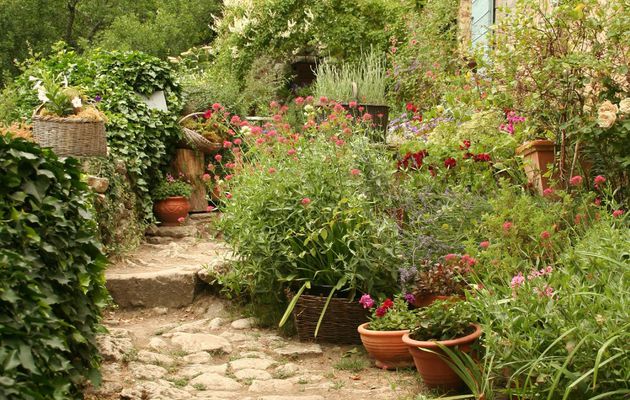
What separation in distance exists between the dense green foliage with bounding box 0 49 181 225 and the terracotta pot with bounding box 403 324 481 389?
15.5 ft

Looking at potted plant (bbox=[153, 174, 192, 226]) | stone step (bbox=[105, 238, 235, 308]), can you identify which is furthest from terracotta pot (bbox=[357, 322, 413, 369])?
potted plant (bbox=[153, 174, 192, 226])

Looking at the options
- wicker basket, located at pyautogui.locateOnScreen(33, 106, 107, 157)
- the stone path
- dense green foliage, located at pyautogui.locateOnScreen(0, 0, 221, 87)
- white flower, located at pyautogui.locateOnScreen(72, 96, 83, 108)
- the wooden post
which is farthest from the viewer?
dense green foliage, located at pyautogui.locateOnScreen(0, 0, 221, 87)

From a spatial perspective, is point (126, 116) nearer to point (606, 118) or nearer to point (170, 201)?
point (170, 201)

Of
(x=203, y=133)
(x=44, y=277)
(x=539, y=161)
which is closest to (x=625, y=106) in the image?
(x=539, y=161)

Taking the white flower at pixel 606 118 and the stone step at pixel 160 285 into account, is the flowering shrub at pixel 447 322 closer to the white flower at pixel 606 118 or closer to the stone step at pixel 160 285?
the white flower at pixel 606 118

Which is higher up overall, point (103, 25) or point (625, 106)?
point (103, 25)

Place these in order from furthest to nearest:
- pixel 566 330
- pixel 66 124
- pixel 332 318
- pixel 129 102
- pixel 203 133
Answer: pixel 203 133, pixel 129 102, pixel 66 124, pixel 332 318, pixel 566 330

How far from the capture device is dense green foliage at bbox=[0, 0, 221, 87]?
18719 millimetres

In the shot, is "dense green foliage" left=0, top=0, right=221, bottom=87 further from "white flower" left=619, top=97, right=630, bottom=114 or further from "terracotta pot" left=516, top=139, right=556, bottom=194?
"white flower" left=619, top=97, right=630, bottom=114

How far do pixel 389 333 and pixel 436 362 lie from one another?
22.0 inches

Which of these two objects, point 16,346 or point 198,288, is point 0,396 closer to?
point 16,346

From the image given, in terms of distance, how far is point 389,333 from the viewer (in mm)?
4512

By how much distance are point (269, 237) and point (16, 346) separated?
2903 millimetres

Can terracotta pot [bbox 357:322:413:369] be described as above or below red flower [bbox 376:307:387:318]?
below
